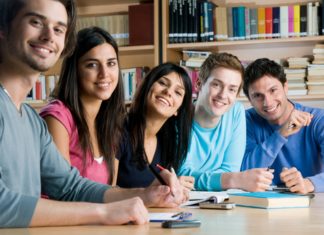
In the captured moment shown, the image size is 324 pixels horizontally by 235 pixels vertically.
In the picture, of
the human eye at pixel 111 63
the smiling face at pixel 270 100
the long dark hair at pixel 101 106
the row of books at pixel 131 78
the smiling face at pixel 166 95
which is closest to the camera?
the long dark hair at pixel 101 106

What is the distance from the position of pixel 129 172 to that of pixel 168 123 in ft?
1.22

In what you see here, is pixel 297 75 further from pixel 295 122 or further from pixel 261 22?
pixel 295 122

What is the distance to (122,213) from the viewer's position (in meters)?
1.26

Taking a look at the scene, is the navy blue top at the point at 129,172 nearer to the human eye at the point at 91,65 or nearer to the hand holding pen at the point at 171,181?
the human eye at the point at 91,65

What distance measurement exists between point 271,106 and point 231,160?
41 centimetres

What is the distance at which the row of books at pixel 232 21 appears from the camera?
158 inches

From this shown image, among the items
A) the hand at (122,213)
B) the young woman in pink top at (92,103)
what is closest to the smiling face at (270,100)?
the young woman in pink top at (92,103)

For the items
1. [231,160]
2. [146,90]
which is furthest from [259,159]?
[146,90]

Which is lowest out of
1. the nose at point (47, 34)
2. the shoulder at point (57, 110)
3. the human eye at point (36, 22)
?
the shoulder at point (57, 110)

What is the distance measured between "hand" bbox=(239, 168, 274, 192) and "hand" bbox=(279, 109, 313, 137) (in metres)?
A: 0.78

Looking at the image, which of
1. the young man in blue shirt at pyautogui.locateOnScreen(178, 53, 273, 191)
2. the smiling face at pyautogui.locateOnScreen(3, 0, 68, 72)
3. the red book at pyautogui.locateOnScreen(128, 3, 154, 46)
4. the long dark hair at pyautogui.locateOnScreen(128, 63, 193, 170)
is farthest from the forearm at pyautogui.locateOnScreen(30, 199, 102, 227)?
the red book at pyautogui.locateOnScreen(128, 3, 154, 46)

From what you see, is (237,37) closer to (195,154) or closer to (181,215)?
(195,154)

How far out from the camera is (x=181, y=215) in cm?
138

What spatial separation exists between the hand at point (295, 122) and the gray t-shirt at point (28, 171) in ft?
4.72
